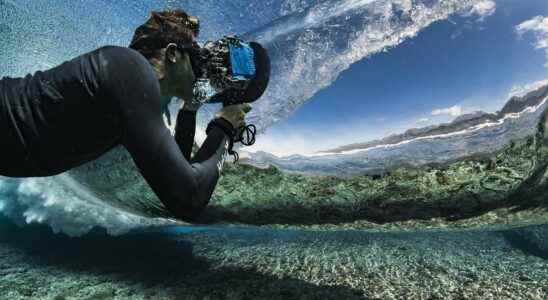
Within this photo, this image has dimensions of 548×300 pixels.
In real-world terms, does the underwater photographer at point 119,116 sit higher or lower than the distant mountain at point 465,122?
lower

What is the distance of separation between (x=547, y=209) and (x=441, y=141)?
465 cm

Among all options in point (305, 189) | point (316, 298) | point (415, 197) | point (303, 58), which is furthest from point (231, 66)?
point (415, 197)

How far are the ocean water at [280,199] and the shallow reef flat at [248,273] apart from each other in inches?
1.5

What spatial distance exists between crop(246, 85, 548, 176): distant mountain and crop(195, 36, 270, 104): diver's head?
17.7 feet

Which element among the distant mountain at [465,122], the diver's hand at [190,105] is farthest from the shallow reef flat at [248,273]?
the diver's hand at [190,105]

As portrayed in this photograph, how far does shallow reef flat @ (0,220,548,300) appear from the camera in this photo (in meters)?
4.62

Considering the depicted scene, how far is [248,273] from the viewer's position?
218 inches

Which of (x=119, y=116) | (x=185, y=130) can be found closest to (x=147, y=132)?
(x=119, y=116)

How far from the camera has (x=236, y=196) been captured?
9141mm

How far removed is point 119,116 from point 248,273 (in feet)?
14.7

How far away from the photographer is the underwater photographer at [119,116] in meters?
1.62

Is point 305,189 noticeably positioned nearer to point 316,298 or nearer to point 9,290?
point 316,298

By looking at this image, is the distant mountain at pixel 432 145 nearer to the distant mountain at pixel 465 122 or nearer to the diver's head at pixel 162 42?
the distant mountain at pixel 465 122

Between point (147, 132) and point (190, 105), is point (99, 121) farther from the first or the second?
point (190, 105)
